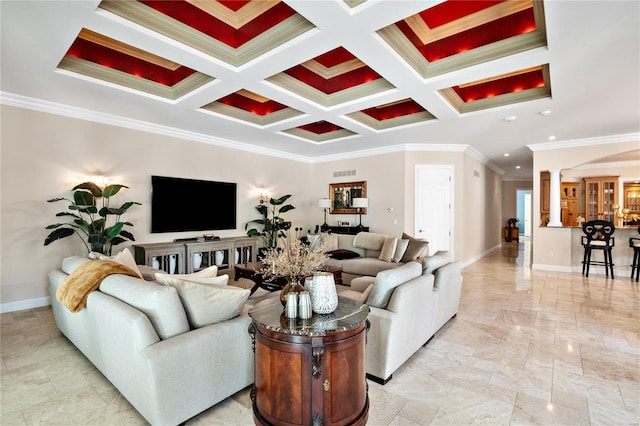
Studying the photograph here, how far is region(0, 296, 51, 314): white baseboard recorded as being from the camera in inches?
160

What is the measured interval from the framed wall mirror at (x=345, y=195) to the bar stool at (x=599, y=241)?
4.56 m

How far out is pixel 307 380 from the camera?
5.21ft

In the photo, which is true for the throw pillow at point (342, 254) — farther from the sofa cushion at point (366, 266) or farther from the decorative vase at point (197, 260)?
the decorative vase at point (197, 260)

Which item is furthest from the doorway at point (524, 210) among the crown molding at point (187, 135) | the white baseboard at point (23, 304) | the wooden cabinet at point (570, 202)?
the white baseboard at point (23, 304)

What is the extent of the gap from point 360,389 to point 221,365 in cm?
95

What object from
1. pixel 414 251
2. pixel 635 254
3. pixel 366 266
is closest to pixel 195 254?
pixel 366 266

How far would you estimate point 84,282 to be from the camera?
2.42 metres

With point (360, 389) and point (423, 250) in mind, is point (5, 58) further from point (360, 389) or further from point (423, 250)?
point (423, 250)

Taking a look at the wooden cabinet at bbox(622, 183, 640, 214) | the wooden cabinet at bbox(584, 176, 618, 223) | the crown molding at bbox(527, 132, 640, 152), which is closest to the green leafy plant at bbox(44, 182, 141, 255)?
the crown molding at bbox(527, 132, 640, 152)

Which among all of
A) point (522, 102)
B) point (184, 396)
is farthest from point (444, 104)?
point (184, 396)

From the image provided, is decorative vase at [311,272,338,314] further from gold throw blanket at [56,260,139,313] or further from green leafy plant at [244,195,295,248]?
green leafy plant at [244,195,295,248]

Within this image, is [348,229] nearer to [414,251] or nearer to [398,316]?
[414,251]

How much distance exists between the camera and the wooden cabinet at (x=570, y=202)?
9609 millimetres

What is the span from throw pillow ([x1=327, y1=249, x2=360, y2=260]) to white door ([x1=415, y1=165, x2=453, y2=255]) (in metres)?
1.91
